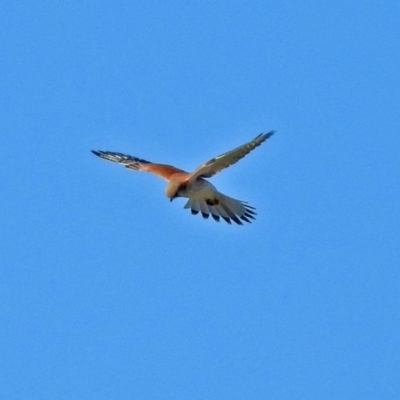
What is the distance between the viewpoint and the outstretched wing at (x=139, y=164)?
20906mm

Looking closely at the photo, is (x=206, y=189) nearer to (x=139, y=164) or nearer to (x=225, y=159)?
(x=225, y=159)

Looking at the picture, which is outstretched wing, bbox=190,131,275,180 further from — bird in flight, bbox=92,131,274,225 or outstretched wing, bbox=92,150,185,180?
outstretched wing, bbox=92,150,185,180

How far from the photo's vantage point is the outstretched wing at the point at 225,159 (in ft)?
61.8

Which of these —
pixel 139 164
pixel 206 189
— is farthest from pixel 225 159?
pixel 139 164

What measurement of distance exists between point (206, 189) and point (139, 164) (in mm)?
2107

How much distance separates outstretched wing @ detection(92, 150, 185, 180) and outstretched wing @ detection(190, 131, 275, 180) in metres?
0.97

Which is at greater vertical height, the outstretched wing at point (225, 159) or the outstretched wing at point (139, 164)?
the outstretched wing at point (139, 164)

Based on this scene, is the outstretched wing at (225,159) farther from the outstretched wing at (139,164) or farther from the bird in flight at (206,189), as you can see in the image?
the outstretched wing at (139,164)

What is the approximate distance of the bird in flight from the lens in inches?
766

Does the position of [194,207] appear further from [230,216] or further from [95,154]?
[95,154]

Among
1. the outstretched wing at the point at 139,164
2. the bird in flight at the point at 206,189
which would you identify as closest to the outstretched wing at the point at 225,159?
the bird in flight at the point at 206,189

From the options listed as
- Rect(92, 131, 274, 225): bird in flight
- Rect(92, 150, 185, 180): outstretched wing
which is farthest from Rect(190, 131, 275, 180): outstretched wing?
Rect(92, 150, 185, 180): outstretched wing

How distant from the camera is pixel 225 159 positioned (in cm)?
1933

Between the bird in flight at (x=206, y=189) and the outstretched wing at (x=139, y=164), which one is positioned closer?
the bird in flight at (x=206, y=189)
